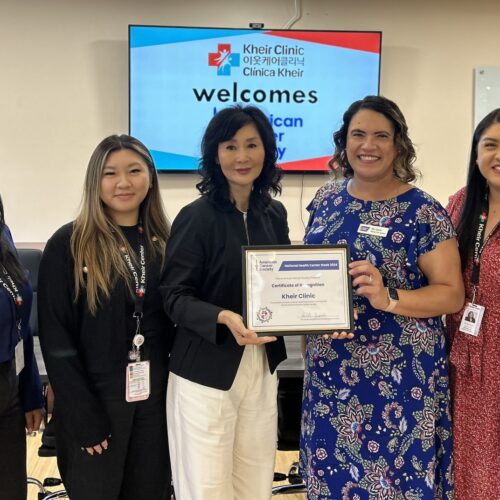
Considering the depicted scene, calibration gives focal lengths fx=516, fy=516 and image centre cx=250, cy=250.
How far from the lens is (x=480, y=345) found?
5.24 ft

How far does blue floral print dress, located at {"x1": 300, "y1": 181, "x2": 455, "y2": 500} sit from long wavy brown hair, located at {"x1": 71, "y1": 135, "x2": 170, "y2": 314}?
1.87 feet

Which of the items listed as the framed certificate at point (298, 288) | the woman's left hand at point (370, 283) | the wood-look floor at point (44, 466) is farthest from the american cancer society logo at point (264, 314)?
the wood-look floor at point (44, 466)

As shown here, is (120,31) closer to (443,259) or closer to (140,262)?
Answer: (140,262)

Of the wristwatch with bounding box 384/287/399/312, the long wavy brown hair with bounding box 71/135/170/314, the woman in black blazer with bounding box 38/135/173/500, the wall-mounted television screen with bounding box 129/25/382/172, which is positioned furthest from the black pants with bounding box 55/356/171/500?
the wall-mounted television screen with bounding box 129/25/382/172

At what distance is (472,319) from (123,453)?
3.89 ft

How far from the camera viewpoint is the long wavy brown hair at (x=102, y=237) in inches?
62.2

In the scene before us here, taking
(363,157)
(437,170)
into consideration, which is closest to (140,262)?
(363,157)

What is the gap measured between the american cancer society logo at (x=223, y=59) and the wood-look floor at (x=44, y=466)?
2.54 m

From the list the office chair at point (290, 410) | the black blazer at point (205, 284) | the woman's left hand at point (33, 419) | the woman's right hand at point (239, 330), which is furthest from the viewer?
the office chair at point (290, 410)

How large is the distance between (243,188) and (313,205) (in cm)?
32

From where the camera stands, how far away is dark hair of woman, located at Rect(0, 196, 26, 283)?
63.2 inches

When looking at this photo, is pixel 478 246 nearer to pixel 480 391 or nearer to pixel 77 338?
pixel 480 391

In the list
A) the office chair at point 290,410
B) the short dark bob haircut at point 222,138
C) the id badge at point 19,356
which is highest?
the short dark bob haircut at point 222,138

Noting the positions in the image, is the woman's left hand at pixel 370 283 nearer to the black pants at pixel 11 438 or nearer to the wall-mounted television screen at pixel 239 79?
the black pants at pixel 11 438
